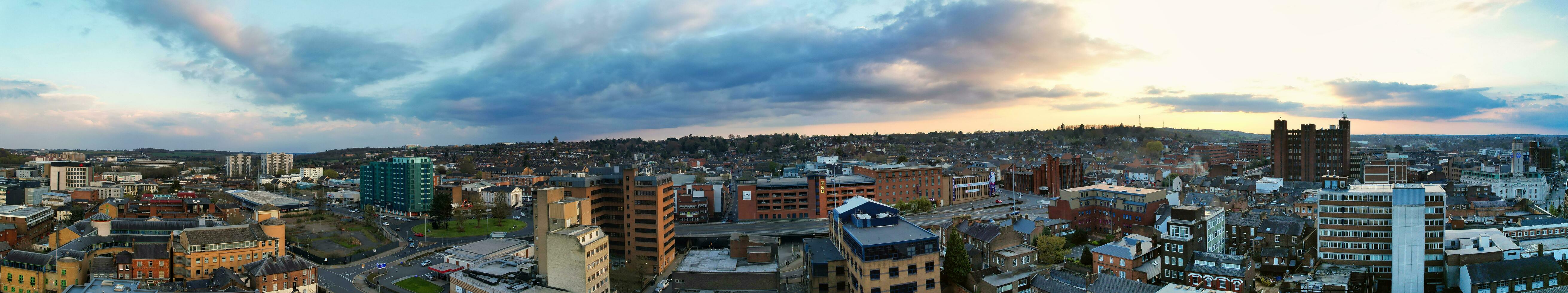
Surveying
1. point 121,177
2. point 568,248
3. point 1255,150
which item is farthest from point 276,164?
point 1255,150

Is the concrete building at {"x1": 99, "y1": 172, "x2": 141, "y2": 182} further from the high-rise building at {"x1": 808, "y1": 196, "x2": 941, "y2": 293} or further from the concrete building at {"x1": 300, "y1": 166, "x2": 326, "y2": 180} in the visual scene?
the high-rise building at {"x1": 808, "y1": 196, "x2": 941, "y2": 293}

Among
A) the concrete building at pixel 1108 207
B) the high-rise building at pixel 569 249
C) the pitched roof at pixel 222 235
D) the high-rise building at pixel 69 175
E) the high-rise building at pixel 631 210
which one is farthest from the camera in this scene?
the high-rise building at pixel 69 175

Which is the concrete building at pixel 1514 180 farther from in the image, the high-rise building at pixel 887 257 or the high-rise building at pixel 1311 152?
the high-rise building at pixel 887 257

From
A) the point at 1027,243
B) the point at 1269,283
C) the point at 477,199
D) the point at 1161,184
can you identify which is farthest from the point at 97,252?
the point at 1161,184

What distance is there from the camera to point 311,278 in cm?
3947

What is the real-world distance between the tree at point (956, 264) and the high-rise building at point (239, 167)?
14772 centimetres

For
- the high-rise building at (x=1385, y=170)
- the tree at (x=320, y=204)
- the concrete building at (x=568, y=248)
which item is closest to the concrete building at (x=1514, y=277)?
the high-rise building at (x=1385, y=170)

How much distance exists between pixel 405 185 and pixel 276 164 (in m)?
87.4

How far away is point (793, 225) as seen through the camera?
197 ft

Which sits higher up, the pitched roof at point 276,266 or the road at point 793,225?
the pitched roof at point 276,266

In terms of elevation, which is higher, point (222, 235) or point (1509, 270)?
point (222, 235)

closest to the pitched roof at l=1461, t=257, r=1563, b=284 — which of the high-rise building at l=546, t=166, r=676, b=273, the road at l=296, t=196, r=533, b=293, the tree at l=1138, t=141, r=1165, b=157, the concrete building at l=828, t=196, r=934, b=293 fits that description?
the concrete building at l=828, t=196, r=934, b=293

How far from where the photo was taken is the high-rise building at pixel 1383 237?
3200 centimetres

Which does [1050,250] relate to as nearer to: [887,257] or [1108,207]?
[1108,207]
